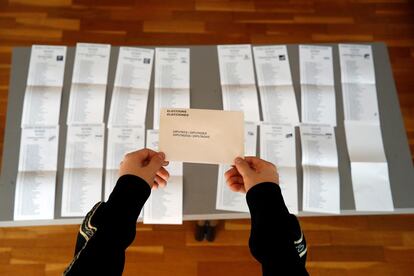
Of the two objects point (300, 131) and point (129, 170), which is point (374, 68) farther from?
point (129, 170)

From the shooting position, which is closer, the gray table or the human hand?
the human hand

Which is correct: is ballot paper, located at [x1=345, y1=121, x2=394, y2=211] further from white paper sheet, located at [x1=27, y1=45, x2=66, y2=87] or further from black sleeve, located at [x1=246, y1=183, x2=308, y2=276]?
white paper sheet, located at [x1=27, y1=45, x2=66, y2=87]

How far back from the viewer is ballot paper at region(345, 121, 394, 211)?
101cm

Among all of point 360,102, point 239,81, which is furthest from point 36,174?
point 360,102

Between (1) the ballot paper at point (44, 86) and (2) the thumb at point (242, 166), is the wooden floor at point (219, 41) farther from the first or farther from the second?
(2) the thumb at point (242, 166)

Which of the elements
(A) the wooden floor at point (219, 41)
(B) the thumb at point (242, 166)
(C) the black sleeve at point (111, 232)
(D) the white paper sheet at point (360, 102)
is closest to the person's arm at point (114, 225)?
(C) the black sleeve at point (111, 232)

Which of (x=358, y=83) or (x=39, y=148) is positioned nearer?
(x=39, y=148)

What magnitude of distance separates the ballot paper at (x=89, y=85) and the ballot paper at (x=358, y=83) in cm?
83

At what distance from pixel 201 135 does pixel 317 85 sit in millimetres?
555

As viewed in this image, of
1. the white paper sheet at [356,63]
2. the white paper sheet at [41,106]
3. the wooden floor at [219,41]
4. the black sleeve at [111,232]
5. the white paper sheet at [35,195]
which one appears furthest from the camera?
the wooden floor at [219,41]

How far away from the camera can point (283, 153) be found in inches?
42.0

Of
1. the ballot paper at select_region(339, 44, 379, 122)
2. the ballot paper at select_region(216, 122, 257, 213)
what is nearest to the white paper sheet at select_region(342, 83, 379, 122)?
the ballot paper at select_region(339, 44, 379, 122)

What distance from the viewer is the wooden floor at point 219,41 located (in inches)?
59.6

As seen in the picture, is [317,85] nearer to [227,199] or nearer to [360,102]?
[360,102]
